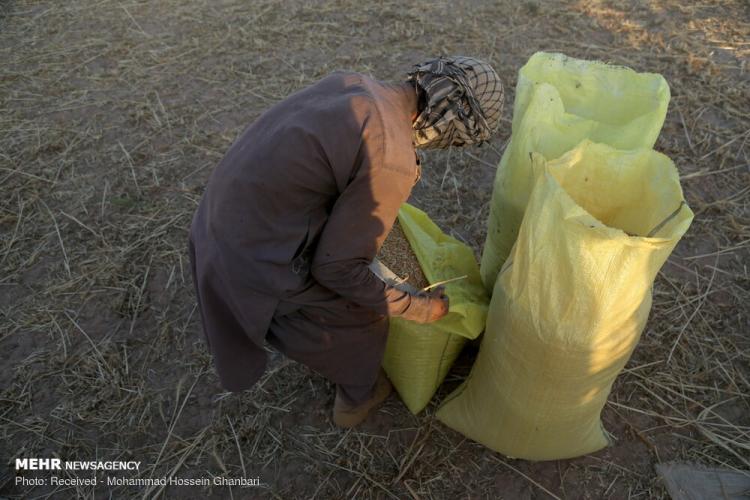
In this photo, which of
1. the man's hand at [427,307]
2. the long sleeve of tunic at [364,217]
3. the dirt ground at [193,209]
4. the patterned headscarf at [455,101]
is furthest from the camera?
the dirt ground at [193,209]

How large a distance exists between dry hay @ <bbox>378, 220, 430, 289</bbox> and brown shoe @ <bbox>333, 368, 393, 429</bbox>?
501 mm

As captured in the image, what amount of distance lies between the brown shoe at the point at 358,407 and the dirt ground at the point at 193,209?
0.05m

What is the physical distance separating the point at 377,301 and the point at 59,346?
5.49 feet

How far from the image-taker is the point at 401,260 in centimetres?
173

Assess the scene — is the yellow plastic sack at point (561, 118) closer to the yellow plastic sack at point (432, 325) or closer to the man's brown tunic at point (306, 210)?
the yellow plastic sack at point (432, 325)

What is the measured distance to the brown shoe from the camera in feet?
6.26

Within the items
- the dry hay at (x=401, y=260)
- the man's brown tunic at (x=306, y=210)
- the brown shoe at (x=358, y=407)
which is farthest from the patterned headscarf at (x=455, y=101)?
the brown shoe at (x=358, y=407)

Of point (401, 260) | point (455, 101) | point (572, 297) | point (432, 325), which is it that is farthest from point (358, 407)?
point (455, 101)

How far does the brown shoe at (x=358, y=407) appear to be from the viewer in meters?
1.91

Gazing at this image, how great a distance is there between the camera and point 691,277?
2346 millimetres

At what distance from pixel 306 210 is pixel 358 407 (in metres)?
0.91

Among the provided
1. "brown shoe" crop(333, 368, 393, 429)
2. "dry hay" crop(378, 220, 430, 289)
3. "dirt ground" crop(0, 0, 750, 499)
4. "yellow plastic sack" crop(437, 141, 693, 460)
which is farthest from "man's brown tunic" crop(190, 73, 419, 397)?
"dirt ground" crop(0, 0, 750, 499)

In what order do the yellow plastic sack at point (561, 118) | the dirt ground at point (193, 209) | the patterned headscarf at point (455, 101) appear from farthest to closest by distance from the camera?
the dirt ground at point (193, 209) < the yellow plastic sack at point (561, 118) < the patterned headscarf at point (455, 101)

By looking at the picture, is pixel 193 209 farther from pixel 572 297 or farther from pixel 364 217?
pixel 572 297
